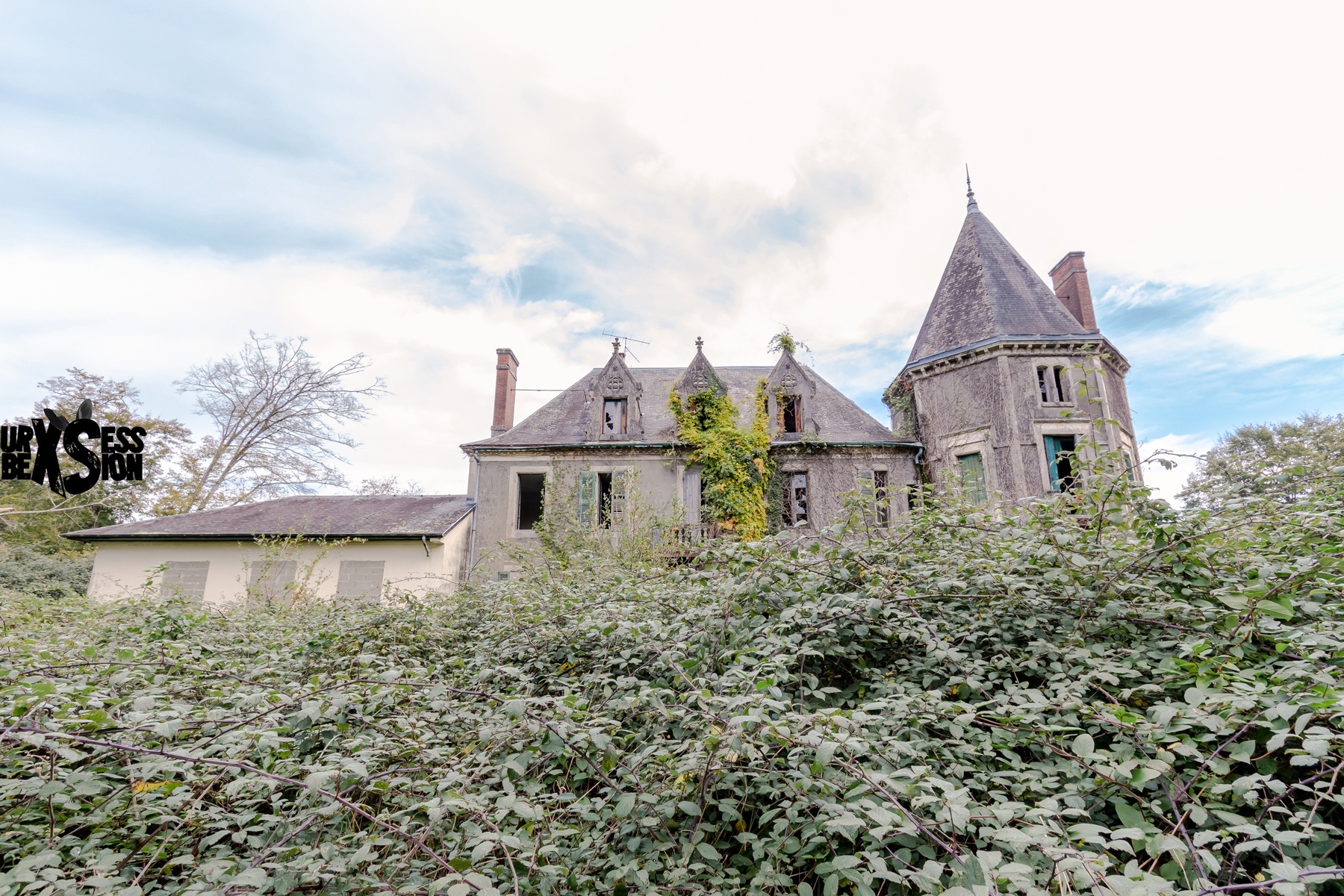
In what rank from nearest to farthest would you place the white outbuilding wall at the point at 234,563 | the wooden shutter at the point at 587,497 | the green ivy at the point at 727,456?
the white outbuilding wall at the point at 234,563 < the green ivy at the point at 727,456 < the wooden shutter at the point at 587,497

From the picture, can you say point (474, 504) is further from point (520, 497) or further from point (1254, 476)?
point (1254, 476)

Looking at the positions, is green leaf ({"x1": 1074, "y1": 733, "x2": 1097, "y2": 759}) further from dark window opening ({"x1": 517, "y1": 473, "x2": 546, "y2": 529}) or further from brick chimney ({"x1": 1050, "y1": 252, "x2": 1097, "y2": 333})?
brick chimney ({"x1": 1050, "y1": 252, "x2": 1097, "y2": 333})

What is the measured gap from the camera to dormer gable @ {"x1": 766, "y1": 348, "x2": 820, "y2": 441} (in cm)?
1727

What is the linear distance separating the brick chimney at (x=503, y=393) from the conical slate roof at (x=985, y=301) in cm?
1203

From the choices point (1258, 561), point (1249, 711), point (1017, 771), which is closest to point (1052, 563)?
point (1258, 561)

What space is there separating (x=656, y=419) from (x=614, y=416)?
4.17ft

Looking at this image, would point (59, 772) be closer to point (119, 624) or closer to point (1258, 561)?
point (119, 624)

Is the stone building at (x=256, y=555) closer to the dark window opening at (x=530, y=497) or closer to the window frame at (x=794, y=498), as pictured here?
the dark window opening at (x=530, y=497)

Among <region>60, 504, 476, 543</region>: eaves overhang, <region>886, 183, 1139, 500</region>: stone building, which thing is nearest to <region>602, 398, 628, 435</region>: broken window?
<region>60, 504, 476, 543</region>: eaves overhang

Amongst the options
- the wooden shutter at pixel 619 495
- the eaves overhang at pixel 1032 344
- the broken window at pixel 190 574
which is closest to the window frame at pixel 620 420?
the wooden shutter at pixel 619 495

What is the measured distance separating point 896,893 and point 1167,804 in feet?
3.42

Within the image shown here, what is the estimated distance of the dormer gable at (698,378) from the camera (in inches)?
684

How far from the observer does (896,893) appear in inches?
78.4

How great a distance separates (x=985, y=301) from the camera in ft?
54.9
